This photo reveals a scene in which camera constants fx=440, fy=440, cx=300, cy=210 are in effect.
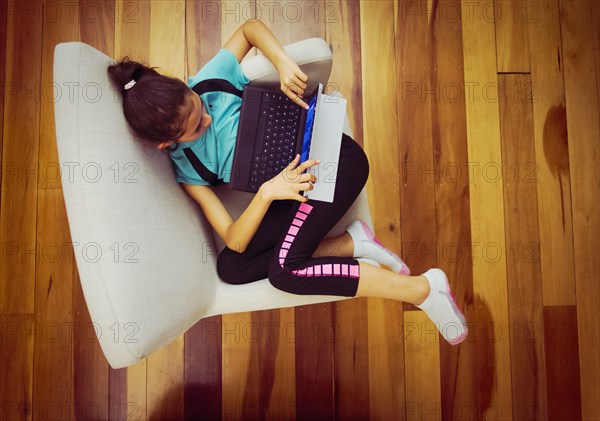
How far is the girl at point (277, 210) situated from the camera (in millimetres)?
1022

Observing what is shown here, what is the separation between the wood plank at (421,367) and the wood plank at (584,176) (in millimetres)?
494

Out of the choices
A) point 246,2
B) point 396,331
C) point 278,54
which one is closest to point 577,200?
point 396,331

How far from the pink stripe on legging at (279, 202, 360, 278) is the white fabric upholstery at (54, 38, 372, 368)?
0.68ft

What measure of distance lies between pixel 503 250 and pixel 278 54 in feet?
3.32

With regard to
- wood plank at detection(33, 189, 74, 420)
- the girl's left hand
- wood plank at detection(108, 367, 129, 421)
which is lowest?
wood plank at detection(108, 367, 129, 421)

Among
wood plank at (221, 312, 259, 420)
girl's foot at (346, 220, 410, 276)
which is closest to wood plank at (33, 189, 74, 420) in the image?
wood plank at (221, 312, 259, 420)

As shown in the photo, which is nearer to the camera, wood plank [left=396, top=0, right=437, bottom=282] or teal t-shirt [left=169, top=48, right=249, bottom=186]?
teal t-shirt [left=169, top=48, right=249, bottom=186]

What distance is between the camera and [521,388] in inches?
57.5

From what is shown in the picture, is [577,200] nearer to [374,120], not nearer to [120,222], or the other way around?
[374,120]

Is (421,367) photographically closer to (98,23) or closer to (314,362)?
(314,362)

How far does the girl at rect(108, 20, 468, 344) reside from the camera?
3.35ft

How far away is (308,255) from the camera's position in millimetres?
1077

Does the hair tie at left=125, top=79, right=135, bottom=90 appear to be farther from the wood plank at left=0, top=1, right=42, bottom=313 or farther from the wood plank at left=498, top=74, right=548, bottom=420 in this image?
the wood plank at left=498, top=74, right=548, bottom=420

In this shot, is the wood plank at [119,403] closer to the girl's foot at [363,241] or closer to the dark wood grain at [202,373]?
the dark wood grain at [202,373]
